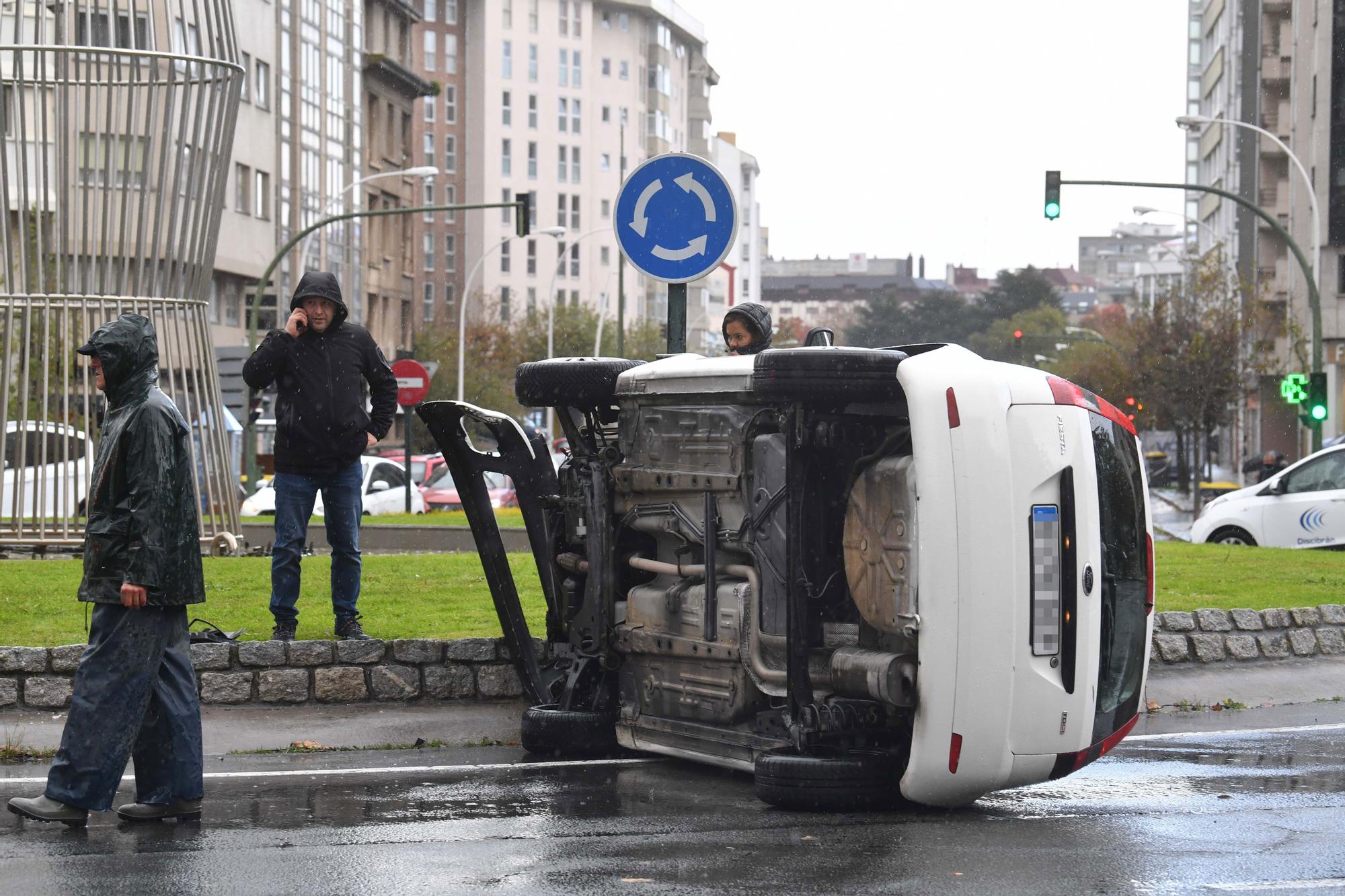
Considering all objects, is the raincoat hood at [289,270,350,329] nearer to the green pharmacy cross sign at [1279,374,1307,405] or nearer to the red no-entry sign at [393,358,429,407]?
the red no-entry sign at [393,358,429,407]

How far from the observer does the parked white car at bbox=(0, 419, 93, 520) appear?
1473 centimetres

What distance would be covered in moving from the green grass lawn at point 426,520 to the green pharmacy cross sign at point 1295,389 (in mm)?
13618

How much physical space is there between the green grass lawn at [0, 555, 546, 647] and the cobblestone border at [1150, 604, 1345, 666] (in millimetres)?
3727

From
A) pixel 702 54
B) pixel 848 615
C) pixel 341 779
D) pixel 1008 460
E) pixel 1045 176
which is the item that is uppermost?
pixel 702 54

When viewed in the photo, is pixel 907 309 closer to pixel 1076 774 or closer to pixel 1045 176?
pixel 1045 176

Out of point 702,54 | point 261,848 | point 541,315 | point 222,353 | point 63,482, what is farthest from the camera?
point 702,54

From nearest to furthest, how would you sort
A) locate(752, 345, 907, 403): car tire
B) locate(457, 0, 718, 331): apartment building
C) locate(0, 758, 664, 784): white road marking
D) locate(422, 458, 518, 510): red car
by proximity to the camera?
locate(752, 345, 907, 403): car tire < locate(0, 758, 664, 784): white road marking < locate(422, 458, 518, 510): red car < locate(457, 0, 718, 331): apartment building

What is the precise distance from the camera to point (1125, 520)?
23.2 feet

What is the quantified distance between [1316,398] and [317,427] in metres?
25.3

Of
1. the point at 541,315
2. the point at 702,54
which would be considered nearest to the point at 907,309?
the point at 702,54

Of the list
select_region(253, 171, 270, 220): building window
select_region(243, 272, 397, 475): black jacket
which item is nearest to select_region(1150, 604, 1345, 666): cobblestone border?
select_region(243, 272, 397, 475): black jacket

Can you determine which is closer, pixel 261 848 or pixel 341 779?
pixel 261 848

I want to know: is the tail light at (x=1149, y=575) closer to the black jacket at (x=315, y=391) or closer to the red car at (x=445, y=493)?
the black jacket at (x=315, y=391)

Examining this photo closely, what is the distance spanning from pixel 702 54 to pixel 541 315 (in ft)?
171
